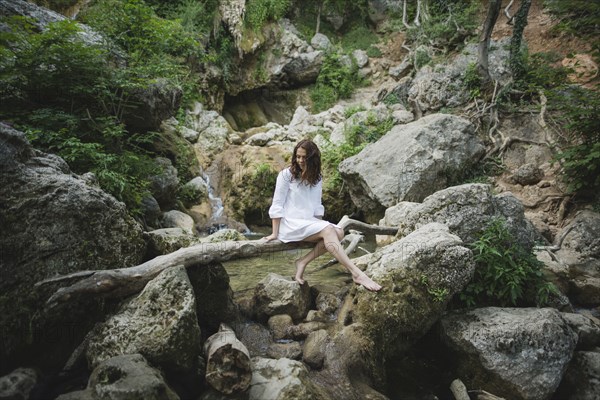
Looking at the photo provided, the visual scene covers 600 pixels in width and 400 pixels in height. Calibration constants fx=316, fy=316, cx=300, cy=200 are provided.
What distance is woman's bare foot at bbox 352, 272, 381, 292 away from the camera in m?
3.71

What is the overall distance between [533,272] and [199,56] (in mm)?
14768

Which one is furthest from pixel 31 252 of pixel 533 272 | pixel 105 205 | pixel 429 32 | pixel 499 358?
pixel 429 32

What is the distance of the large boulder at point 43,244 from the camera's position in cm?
264

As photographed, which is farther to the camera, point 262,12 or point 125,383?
point 262,12

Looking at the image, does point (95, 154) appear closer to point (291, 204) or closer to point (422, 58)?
point (291, 204)

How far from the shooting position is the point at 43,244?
2869 mm

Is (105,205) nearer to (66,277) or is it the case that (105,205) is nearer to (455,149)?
(66,277)

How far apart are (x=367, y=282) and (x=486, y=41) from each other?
11.8 metres

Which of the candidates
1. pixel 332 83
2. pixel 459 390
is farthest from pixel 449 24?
pixel 459 390

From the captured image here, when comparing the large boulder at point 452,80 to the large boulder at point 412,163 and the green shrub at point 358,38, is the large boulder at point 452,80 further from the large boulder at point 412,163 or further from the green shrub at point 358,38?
the green shrub at point 358,38

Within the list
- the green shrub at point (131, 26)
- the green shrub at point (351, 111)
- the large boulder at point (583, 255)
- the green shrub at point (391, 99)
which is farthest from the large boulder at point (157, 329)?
the green shrub at point (391, 99)

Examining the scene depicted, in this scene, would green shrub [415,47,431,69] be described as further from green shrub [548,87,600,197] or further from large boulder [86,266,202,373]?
large boulder [86,266,202,373]

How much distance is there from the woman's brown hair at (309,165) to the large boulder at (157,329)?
192cm

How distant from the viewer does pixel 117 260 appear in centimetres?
339
